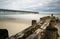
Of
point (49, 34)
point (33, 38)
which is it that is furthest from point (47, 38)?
point (33, 38)

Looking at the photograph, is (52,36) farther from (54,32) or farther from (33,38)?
(33,38)

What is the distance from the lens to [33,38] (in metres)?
1.14

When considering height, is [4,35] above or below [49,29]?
below

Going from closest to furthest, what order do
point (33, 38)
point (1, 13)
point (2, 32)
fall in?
1. point (33, 38)
2. point (2, 32)
3. point (1, 13)

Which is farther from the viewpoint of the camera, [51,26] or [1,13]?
[1,13]

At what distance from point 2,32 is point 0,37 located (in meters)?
0.06

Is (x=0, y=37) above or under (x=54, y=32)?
under

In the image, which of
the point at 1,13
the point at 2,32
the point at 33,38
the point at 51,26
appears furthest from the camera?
the point at 1,13

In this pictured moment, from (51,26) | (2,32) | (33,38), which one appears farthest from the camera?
(2,32)

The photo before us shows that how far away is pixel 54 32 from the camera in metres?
1.21

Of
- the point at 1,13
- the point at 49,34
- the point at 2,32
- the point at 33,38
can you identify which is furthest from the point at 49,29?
the point at 1,13

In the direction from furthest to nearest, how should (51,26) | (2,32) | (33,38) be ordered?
(2,32)
(51,26)
(33,38)

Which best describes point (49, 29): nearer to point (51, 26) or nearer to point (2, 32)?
point (51, 26)

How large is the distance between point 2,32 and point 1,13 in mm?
22957
